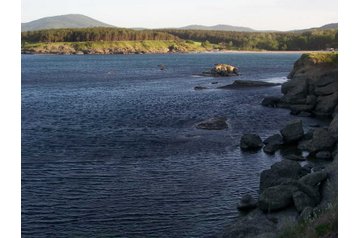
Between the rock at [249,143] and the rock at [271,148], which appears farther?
the rock at [249,143]

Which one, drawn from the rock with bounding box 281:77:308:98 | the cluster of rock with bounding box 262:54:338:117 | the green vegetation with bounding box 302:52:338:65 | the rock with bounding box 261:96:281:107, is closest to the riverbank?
the cluster of rock with bounding box 262:54:338:117

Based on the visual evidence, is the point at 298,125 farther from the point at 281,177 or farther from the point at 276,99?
the point at 276,99

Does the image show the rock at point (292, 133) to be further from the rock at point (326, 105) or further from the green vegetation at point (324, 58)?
the green vegetation at point (324, 58)

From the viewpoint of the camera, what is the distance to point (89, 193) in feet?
117

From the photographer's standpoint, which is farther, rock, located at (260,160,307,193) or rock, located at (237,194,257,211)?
rock, located at (260,160,307,193)

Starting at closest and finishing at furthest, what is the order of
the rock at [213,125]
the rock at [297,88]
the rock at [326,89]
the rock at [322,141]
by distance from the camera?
the rock at [322,141] < the rock at [213,125] < the rock at [326,89] < the rock at [297,88]

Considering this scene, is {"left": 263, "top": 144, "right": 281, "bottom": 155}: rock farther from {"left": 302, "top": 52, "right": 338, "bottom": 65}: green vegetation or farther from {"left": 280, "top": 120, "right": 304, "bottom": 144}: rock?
{"left": 302, "top": 52, "right": 338, "bottom": 65}: green vegetation

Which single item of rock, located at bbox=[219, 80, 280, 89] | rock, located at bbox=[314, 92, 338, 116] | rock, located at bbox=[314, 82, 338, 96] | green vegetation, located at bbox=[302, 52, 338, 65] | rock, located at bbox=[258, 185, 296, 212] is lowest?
rock, located at bbox=[258, 185, 296, 212]

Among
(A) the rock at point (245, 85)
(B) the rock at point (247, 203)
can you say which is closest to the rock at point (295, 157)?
(B) the rock at point (247, 203)

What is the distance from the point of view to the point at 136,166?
4269cm

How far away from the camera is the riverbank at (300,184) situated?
2130 cm

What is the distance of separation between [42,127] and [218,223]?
1485 inches

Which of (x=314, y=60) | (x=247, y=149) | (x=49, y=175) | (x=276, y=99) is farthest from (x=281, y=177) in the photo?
(x=314, y=60)

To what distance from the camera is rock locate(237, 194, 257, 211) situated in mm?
31844
